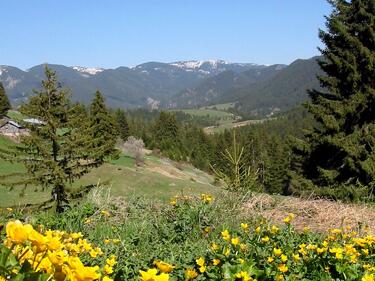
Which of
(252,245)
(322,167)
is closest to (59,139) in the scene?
(252,245)

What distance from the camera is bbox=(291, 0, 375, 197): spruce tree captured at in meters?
18.1

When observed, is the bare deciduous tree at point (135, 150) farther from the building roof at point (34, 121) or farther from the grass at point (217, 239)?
the grass at point (217, 239)

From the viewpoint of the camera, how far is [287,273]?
350cm

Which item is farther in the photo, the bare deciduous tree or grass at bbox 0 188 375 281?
the bare deciduous tree

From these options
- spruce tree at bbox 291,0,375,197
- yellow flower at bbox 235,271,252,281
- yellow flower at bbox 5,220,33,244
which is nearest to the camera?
yellow flower at bbox 5,220,33,244

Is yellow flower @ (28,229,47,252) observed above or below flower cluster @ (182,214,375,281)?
above

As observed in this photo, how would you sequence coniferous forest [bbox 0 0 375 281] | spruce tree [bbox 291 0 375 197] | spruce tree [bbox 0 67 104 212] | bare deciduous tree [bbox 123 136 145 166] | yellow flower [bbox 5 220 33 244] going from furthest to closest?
bare deciduous tree [bbox 123 136 145 166]
spruce tree [bbox 291 0 375 197]
spruce tree [bbox 0 67 104 212]
coniferous forest [bbox 0 0 375 281]
yellow flower [bbox 5 220 33 244]

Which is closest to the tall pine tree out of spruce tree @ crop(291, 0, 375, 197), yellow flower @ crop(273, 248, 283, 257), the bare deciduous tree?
yellow flower @ crop(273, 248, 283, 257)

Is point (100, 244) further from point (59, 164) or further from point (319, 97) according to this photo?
point (319, 97)

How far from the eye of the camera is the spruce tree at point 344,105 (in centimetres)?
1814

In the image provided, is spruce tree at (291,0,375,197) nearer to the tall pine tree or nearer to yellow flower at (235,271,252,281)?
the tall pine tree

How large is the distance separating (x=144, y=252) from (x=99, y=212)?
2.00 meters

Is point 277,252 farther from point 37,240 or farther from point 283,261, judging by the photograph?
point 37,240

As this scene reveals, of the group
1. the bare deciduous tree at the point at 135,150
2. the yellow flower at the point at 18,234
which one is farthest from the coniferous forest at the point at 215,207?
the bare deciduous tree at the point at 135,150
